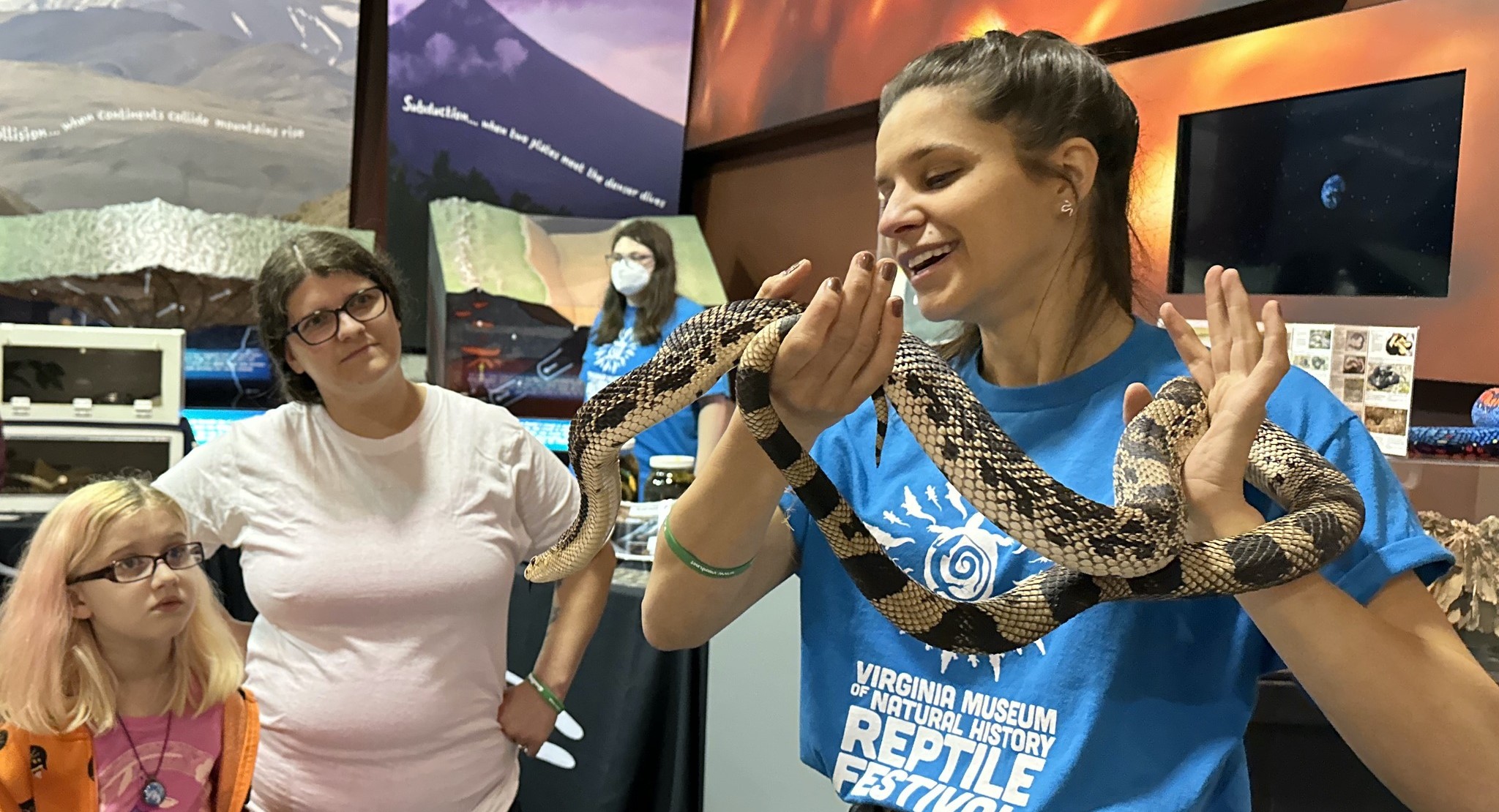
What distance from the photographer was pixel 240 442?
6.08 ft

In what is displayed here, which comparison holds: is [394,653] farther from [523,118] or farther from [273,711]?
[523,118]

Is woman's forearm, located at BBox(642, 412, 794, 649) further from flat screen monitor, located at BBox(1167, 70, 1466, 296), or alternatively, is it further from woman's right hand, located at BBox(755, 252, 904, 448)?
flat screen monitor, located at BBox(1167, 70, 1466, 296)

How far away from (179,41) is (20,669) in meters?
4.13

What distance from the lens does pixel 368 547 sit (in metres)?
1.74

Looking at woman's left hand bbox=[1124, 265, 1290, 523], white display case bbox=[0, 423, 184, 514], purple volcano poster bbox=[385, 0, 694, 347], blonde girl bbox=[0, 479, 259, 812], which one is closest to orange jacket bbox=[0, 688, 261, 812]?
blonde girl bbox=[0, 479, 259, 812]

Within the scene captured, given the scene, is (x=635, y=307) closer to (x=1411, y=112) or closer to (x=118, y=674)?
(x=118, y=674)

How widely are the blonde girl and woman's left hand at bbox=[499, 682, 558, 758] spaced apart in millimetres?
441

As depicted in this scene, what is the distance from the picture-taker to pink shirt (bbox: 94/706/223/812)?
1628 millimetres

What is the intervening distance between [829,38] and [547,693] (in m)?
3.16

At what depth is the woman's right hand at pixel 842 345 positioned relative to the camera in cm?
88

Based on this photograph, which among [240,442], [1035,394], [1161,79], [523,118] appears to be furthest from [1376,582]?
[523,118]

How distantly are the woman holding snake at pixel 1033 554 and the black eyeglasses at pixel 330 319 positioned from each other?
0.96 m

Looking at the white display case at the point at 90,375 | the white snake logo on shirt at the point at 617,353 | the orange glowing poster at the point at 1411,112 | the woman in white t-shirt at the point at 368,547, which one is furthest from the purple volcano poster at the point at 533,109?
the woman in white t-shirt at the point at 368,547

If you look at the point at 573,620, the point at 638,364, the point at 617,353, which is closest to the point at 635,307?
the point at 617,353
